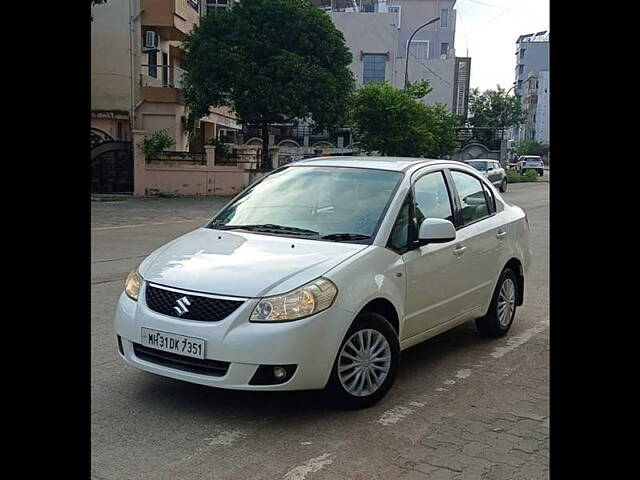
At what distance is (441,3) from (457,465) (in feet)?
254

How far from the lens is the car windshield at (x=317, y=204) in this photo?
196 inches

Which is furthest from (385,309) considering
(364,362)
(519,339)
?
(519,339)

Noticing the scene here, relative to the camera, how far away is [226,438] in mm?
4012

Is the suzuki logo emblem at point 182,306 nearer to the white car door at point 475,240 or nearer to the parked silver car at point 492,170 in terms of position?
the white car door at point 475,240

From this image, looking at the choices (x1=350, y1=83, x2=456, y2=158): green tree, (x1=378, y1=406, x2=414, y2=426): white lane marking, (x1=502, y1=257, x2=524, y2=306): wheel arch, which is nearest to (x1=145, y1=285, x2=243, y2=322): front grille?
(x1=378, y1=406, x2=414, y2=426): white lane marking

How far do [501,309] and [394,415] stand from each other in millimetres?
2275

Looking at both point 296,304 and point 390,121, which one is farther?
point 390,121

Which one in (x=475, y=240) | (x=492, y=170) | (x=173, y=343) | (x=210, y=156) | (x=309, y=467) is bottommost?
(x=309, y=467)

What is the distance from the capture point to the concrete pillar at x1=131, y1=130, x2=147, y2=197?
23703mm

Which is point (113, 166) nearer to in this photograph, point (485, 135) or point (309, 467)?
point (309, 467)

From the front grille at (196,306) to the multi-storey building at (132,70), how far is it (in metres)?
23.8

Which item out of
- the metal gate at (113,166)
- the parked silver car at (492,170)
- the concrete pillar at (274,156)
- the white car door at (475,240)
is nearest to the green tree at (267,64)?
the concrete pillar at (274,156)
